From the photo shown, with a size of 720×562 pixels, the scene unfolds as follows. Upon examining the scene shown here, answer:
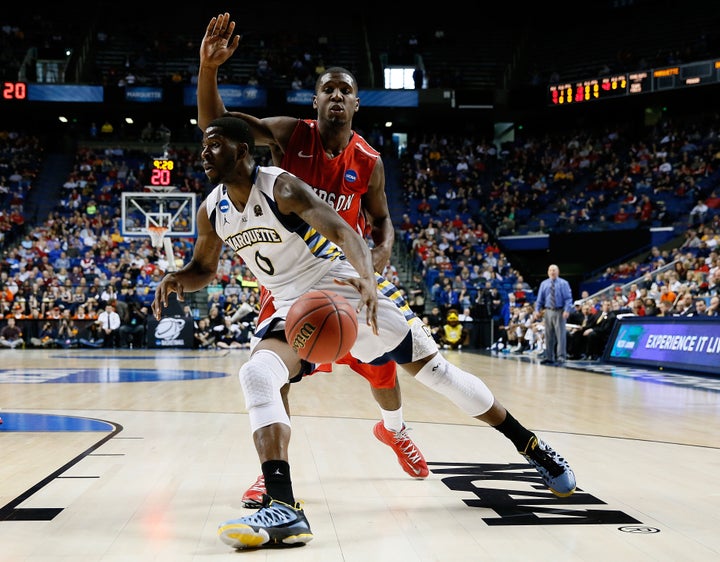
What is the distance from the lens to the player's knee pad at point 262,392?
10.2 feet

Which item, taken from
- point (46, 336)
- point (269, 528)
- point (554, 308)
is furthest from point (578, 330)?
point (269, 528)

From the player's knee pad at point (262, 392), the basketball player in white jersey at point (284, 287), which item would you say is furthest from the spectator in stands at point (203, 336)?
the player's knee pad at point (262, 392)

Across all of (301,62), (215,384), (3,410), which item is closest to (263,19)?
(301,62)

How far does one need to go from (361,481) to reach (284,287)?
3.89 feet

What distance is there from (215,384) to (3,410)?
316cm

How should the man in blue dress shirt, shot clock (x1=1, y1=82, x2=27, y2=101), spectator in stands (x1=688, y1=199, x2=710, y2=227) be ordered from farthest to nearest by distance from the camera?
shot clock (x1=1, y1=82, x2=27, y2=101)
spectator in stands (x1=688, y1=199, x2=710, y2=227)
the man in blue dress shirt

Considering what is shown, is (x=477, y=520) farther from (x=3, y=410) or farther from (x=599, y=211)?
(x=599, y=211)

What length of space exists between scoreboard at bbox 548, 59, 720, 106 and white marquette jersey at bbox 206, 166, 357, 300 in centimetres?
2456

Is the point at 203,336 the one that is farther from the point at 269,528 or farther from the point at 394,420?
→ the point at 269,528

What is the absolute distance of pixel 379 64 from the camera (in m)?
31.4

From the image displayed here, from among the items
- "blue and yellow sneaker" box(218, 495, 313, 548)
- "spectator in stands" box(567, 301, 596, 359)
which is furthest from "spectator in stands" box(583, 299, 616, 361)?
"blue and yellow sneaker" box(218, 495, 313, 548)

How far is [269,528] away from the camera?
2822 mm

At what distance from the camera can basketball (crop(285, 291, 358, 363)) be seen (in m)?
3.14

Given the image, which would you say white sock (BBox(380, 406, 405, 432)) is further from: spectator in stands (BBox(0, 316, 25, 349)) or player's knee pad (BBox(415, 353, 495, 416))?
spectator in stands (BBox(0, 316, 25, 349))
